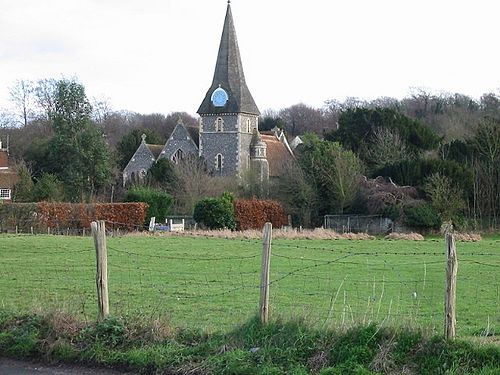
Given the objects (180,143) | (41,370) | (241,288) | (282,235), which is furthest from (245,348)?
(180,143)

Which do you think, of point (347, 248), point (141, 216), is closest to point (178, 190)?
point (141, 216)

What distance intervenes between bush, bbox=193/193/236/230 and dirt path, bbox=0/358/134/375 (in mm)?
40345

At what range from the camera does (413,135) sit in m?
63.8

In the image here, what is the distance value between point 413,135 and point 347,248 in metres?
34.0

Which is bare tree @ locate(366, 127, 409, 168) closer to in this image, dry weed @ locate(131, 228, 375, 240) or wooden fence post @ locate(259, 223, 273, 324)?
dry weed @ locate(131, 228, 375, 240)

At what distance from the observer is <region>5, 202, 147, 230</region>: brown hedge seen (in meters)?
46.0

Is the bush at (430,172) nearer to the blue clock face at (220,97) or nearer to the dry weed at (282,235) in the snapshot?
the dry weed at (282,235)

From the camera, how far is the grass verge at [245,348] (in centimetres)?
823

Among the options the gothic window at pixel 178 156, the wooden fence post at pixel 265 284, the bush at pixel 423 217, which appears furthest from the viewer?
the gothic window at pixel 178 156

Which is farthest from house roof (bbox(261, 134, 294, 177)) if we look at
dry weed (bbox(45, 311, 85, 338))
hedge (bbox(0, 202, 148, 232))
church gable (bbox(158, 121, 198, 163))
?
dry weed (bbox(45, 311, 85, 338))

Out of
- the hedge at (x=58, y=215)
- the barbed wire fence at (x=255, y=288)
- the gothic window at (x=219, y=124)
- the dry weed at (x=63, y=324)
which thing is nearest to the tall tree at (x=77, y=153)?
the hedge at (x=58, y=215)

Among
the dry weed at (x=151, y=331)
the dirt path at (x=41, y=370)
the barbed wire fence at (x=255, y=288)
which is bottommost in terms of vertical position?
the dirt path at (x=41, y=370)

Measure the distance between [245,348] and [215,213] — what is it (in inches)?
1607

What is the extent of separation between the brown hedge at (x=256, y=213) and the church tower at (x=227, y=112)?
20.6m
